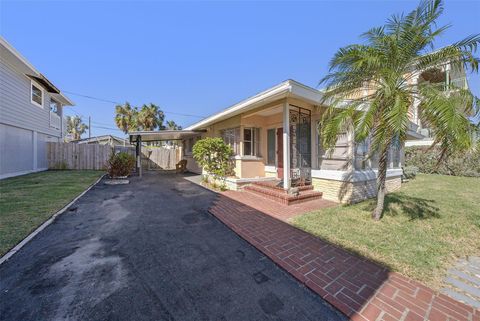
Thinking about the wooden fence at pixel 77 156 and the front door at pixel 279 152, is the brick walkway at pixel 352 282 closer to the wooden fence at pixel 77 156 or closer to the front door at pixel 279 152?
the front door at pixel 279 152

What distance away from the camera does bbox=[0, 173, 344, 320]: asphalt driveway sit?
2.08 m

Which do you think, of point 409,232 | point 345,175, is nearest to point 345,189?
point 345,175

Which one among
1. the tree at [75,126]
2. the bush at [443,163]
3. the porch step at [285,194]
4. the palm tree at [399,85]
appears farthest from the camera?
the tree at [75,126]

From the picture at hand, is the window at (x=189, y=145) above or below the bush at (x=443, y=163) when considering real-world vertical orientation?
above

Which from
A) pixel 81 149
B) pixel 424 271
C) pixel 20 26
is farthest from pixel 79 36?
pixel 424 271

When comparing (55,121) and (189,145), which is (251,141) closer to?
(189,145)

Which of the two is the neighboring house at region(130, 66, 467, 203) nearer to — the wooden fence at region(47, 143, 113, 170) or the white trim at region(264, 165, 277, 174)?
the white trim at region(264, 165, 277, 174)

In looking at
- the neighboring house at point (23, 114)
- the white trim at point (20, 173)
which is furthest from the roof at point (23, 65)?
the white trim at point (20, 173)

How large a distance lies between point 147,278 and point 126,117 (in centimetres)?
2884

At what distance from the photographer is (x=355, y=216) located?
5.11m

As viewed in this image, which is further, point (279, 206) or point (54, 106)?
point (54, 106)

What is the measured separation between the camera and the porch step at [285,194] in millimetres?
6182

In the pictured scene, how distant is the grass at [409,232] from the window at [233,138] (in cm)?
484

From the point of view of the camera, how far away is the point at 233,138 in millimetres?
9445
